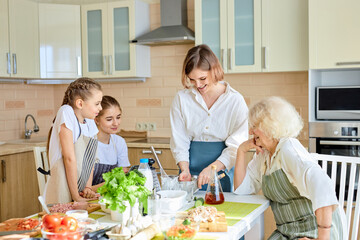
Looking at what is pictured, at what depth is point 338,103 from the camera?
11.3 ft

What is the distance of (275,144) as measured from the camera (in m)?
2.00

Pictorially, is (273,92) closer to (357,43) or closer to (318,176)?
(357,43)

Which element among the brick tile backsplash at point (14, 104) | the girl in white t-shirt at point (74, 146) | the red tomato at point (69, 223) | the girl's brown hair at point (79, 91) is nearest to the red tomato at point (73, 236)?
the red tomato at point (69, 223)

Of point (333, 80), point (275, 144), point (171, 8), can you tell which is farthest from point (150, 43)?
point (275, 144)

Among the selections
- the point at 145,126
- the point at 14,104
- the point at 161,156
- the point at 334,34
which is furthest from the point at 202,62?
the point at 14,104

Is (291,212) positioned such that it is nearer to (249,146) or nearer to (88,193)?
(249,146)

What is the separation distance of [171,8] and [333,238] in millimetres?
2809

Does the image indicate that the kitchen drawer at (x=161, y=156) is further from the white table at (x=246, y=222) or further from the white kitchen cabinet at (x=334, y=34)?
the white table at (x=246, y=222)

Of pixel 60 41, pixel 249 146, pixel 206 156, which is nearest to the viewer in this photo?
pixel 249 146

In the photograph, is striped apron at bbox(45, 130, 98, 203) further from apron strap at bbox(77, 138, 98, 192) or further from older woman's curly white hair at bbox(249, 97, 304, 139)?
older woman's curly white hair at bbox(249, 97, 304, 139)

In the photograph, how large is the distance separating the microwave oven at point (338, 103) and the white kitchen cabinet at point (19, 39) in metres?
2.60

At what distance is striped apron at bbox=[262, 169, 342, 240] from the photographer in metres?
1.89

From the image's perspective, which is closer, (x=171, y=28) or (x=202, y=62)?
(x=202, y=62)

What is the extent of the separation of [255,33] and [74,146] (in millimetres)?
2056
